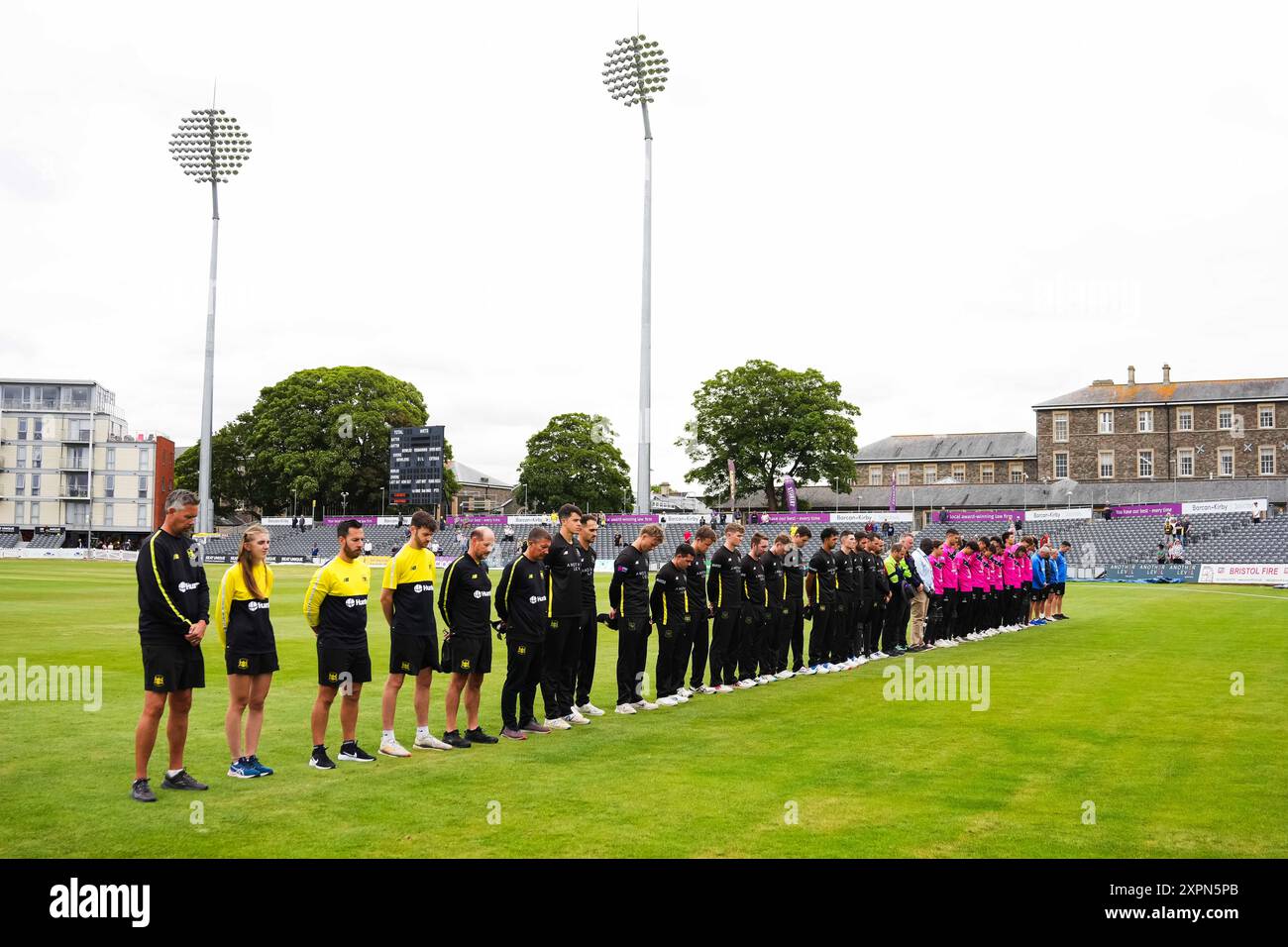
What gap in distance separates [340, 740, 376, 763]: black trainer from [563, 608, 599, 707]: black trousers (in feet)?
8.61

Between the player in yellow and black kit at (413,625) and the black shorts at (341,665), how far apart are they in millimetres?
434

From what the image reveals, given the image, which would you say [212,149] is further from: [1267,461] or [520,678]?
[1267,461]

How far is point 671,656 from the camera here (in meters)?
12.7

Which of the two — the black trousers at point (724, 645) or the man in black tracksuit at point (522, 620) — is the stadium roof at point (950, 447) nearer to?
the black trousers at point (724, 645)

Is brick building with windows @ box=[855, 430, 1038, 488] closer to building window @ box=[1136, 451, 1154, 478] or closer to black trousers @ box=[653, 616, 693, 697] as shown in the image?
building window @ box=[1136, 451, 1154, 478]

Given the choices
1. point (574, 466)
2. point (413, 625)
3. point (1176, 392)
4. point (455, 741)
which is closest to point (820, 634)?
point (455, 741)

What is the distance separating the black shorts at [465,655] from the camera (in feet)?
31.8

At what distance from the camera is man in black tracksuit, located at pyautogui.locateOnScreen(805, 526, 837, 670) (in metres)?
15.8

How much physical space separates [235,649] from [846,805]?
502 centimetres

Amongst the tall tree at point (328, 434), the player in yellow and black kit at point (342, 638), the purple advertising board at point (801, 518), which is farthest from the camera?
the tall tree at point (328, 434)

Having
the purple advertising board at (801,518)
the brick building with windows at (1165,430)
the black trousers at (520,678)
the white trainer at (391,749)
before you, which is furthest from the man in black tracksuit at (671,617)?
the brick building with windows at (1165,430)
